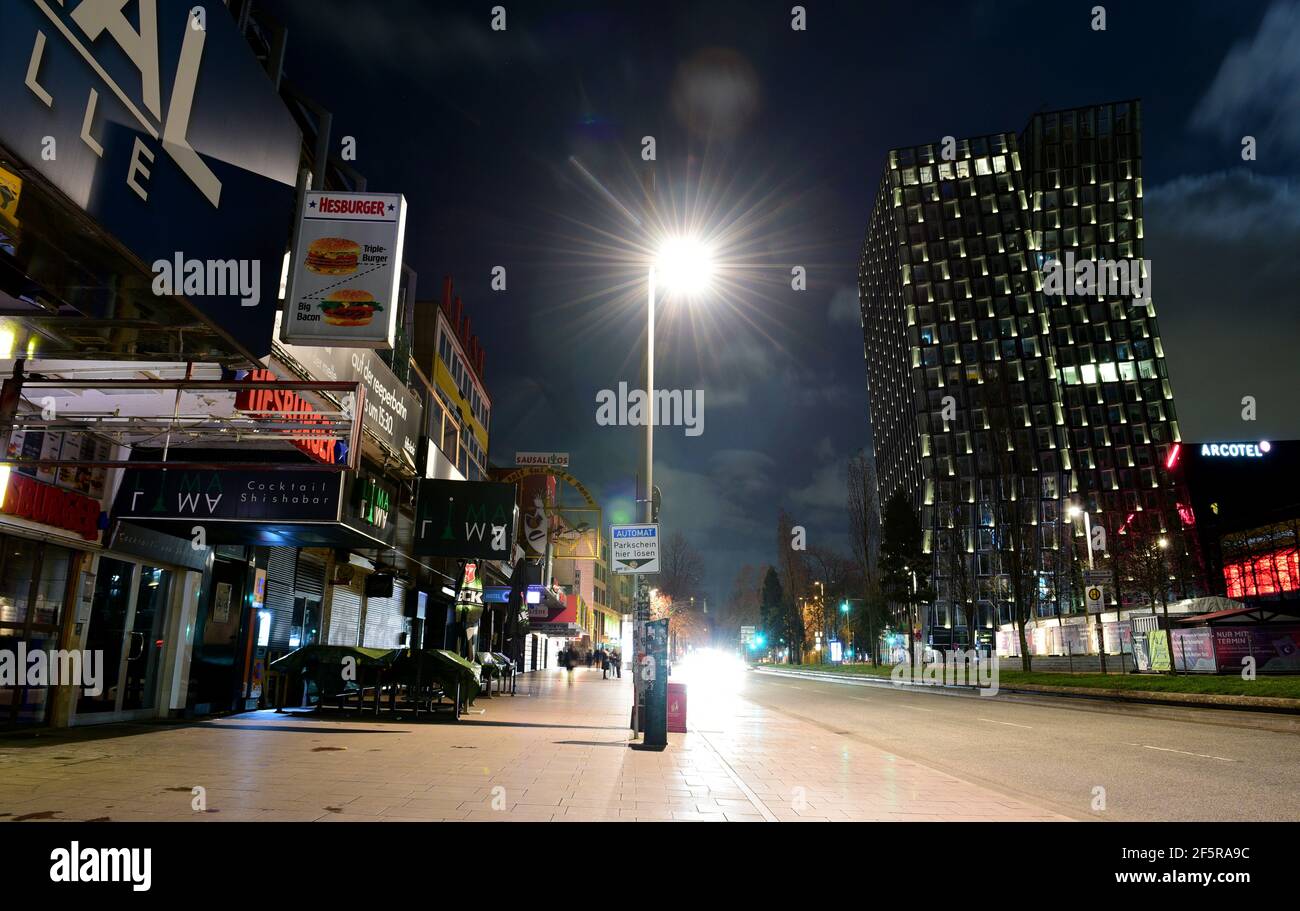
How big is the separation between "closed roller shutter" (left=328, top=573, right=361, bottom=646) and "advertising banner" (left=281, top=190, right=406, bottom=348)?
1395 centimetres

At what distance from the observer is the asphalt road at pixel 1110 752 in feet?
27.0

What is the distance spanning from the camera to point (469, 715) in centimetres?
1756

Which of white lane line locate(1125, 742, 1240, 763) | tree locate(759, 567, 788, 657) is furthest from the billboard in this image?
tree locate(759, 567, 788, 657)

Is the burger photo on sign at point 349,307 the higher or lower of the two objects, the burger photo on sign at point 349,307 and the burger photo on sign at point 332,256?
the lower

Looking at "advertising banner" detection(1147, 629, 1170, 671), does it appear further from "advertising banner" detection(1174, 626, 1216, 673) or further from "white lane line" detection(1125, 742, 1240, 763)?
"white lane line" detection(1125, 742, 1240, 763)

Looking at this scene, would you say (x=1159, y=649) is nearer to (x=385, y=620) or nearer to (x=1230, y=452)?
(x=385, y=620)

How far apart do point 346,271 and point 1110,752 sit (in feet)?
45.1

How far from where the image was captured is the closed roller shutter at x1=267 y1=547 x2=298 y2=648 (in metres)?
17.1

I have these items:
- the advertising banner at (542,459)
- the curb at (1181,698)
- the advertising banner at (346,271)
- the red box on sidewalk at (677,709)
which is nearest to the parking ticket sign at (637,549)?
the red box on sidewalk at (677,709)

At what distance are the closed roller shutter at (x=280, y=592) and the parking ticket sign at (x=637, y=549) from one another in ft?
29.9

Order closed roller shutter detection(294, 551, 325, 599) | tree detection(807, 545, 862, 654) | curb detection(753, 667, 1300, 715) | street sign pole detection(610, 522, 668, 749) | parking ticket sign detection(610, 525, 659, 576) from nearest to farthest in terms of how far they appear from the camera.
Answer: street sign pole detection(610, 522, 668, 749), parking ticket sign detection(610, 525, 659, 576), closed roller shutter detection(294, 551, 325, 599), curb detection(753, 667, 1300, 715), tree detection(807, 545, 862, 654)

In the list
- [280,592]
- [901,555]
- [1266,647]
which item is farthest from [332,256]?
[901,555]

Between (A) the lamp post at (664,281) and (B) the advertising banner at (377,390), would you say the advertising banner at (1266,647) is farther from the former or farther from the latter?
(B) the advertising banner at (377,390)
